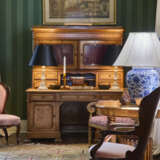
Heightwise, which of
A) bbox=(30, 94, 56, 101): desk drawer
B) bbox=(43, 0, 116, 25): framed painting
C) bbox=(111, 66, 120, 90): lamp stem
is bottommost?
bbox=(30, 94, 56, 101): desk drawer

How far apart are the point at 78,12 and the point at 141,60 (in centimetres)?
271

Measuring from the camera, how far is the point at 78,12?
6164 millimetres

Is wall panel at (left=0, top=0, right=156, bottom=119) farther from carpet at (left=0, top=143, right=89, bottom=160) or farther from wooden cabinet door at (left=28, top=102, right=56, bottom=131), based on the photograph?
carpet at (left=0, top=143, right=89, bottom=160)

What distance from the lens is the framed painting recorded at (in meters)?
6.14

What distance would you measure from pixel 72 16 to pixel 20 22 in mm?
802

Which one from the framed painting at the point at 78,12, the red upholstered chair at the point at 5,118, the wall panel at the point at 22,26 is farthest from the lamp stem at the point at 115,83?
the red upholstered chair at the point at 5,118

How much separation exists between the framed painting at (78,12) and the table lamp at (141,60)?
7.95 ft

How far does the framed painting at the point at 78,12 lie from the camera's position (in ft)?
20.1

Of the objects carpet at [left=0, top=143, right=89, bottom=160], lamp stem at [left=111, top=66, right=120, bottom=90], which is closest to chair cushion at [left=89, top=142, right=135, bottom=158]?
carpet at [left=0, top=143, right=89, bottom=160]

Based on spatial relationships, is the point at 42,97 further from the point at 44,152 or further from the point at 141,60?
the point at 141,60

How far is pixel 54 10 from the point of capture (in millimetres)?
6152

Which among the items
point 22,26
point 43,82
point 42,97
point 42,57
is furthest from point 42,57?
point 22,26

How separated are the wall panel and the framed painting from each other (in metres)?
0.14

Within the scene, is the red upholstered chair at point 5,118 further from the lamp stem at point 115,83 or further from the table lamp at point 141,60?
the table lamp at point 141,60
